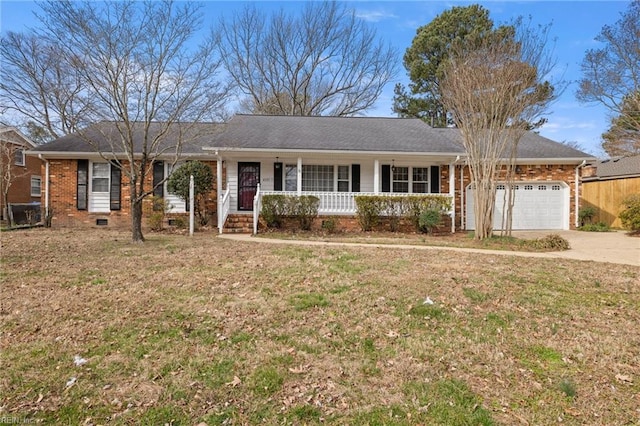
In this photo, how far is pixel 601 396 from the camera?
112 inches

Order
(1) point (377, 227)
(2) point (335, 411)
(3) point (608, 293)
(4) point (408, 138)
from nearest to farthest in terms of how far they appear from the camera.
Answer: (2) point (335, 411)
(3) point (608, 293)
(1) point (377, 227)
(4) point (408, 138)

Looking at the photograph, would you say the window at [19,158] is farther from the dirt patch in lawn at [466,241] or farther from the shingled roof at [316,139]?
the dirt patch in lawn at [466,241]

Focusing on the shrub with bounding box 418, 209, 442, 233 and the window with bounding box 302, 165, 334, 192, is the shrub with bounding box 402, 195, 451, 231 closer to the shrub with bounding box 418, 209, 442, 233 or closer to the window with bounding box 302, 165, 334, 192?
the shrub with bounding box 418, 209, 442, 233

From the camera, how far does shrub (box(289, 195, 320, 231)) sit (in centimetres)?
1245

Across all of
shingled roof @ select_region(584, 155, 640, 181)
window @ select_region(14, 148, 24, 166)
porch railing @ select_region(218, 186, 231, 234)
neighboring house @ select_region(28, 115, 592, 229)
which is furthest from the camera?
window @ select_region(14, 148, 24, 166)

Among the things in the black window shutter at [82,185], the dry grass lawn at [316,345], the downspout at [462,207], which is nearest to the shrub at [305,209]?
the downspout at [462,207]

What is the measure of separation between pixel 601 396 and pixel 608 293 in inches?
117

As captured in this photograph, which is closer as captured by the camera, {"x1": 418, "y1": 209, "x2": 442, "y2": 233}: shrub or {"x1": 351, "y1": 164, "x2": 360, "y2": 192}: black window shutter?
{"x1": 418, "y1": 209, "x2": 442, "y2": 233}: shrub

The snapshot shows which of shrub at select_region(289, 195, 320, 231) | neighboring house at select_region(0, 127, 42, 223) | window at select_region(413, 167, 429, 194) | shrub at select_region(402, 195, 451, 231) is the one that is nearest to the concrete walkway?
shrub at select_region(289, 195, 320, 231)

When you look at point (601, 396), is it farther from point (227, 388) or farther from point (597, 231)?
point (597, 231)

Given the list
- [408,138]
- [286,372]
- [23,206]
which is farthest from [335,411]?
[23,206]

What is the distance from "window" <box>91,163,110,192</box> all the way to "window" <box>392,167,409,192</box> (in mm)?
11129

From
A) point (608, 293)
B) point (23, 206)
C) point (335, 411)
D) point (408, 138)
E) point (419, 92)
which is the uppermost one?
point (419, 92)

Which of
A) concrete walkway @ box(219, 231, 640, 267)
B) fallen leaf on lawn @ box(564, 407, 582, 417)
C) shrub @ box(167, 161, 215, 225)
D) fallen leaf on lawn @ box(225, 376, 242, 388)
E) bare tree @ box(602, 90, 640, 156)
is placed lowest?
fallen leaf on lawn @ box(564, 407, 582, 417)
